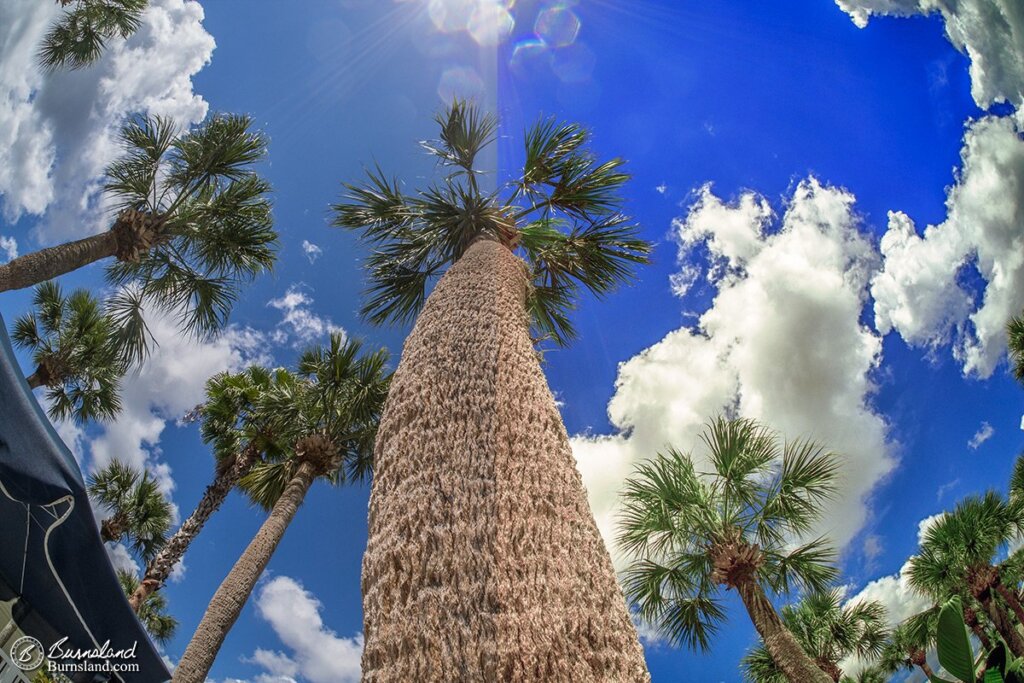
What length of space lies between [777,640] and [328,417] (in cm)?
936

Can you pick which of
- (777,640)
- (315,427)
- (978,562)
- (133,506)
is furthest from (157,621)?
(978,562)

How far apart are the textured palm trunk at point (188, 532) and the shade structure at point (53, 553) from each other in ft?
13.6

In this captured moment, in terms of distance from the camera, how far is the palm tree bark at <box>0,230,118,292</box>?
6875mm

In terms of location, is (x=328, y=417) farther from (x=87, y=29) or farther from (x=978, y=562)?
(x=978, y=562)

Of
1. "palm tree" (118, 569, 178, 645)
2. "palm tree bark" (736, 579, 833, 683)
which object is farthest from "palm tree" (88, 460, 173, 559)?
"palm tree bark" (736, 579, 833, 683)

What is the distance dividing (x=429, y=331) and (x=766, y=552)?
8958mm

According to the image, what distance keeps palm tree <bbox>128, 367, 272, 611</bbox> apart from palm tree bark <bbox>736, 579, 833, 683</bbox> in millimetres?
10818

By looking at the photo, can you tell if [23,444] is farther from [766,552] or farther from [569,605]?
[766,552]

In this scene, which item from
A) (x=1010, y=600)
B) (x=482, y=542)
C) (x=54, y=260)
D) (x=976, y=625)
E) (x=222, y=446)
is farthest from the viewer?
(x=976, y=625)

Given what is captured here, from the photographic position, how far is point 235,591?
26.7 feet

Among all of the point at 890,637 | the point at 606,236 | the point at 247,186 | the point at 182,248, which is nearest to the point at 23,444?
the point at 182,248

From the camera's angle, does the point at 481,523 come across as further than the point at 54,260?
No

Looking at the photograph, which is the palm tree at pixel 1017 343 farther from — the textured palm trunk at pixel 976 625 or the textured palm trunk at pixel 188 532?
the textured palm trunk at pixel 188 532

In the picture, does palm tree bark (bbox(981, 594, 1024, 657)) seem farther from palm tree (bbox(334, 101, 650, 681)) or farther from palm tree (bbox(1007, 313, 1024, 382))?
palm tree (bbox(334, 101, 650, 681))
